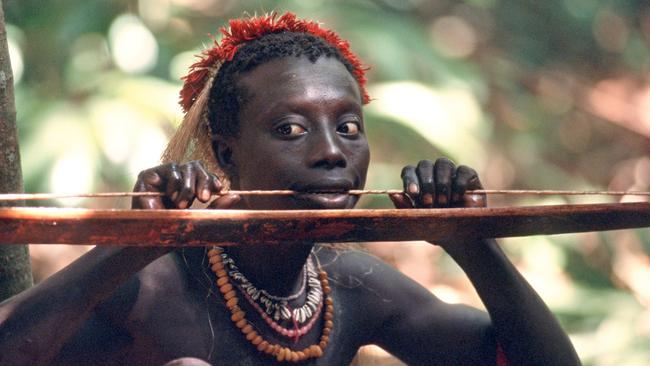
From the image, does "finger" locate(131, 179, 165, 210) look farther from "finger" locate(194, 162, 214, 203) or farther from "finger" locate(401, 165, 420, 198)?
"finger" locate(401, 165, 420, 198)

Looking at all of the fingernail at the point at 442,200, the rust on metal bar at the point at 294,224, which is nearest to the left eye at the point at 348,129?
the fingernail at the point at 442,200

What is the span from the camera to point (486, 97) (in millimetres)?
6598

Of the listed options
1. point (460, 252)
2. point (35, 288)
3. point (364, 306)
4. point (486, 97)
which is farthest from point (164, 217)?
point (486, 97)

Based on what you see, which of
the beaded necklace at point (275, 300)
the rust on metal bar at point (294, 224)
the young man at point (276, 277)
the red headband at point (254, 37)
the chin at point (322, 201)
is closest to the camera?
the rust on metal bar at point (294, 224)

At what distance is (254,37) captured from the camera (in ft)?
8.52

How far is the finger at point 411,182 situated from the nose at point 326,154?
20 centimetres

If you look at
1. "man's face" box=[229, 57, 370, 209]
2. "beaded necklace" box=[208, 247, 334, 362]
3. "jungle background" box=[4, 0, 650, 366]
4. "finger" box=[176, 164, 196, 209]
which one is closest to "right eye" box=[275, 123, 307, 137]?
"man's face" box=[229, 57, 370, 209]

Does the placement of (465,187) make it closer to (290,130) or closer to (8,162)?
(290,130)

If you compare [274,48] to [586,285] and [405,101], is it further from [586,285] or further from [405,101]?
[586,285]

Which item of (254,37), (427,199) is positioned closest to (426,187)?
(427,199)

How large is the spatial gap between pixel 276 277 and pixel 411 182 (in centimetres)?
57

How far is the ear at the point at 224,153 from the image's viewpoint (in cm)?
255

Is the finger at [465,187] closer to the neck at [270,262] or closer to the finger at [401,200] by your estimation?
the finger at [401,200]

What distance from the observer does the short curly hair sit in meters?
2.49
